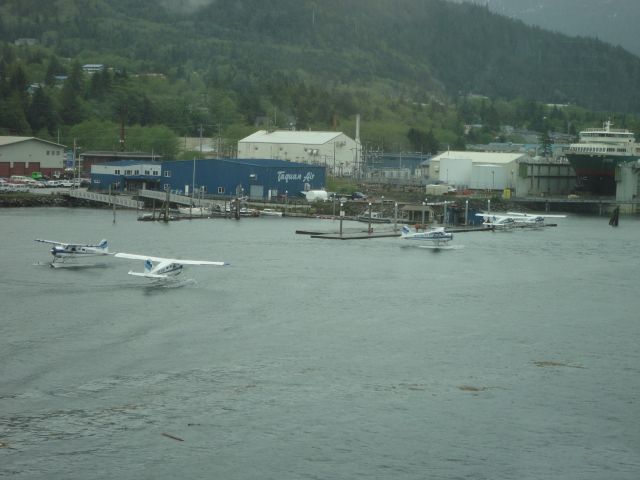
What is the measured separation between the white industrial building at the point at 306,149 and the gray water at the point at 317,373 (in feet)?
80.5

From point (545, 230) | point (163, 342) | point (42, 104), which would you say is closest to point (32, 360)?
point (163, 342)

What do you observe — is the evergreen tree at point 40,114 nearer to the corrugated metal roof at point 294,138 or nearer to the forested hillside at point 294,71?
the forested hillside at point 294,71

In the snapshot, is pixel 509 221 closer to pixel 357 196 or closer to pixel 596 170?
pixel 357 196

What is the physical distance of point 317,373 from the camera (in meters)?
14.0

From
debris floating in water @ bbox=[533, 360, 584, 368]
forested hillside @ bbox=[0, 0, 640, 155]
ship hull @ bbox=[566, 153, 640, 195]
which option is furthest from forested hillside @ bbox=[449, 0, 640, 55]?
debris floating in water @ bbox=[533, 360, 584, 368]

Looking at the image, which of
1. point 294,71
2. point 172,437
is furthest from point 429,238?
point 294,71

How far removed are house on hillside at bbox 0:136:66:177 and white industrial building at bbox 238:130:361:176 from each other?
8.12 m

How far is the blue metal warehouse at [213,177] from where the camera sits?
131 feet

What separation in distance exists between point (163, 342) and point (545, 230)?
21937 mm

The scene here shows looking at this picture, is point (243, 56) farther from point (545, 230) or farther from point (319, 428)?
point (319, 428)

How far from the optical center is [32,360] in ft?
45.7

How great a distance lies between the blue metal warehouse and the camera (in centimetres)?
4003

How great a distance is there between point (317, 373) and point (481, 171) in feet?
113

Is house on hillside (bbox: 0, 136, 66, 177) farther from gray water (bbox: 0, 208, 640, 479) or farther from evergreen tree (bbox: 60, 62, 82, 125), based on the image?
gray water (bbox: 0, 208, 640, 479)
